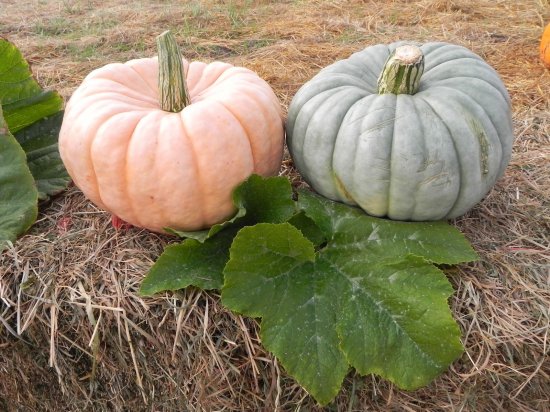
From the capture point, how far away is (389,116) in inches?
62.3

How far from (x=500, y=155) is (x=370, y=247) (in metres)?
0.50

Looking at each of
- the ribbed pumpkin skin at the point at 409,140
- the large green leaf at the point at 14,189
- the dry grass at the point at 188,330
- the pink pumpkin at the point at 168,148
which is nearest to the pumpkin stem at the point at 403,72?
the ribbed pumpkin skin at the point at 409,140

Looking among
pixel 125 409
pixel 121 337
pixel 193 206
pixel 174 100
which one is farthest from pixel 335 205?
pixel 125 409

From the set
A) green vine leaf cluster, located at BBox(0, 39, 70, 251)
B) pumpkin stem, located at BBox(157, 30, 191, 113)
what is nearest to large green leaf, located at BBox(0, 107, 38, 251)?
green vine leaf cluster, located at BBox(0, 39, 70, 251)

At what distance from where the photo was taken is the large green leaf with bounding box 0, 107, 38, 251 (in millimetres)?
1812

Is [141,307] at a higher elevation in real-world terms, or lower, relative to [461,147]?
lower

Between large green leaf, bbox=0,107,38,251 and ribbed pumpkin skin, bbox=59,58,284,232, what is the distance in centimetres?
24

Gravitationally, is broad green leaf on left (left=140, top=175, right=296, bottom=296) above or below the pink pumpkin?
below

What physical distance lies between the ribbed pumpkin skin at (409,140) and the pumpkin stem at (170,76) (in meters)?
0.38

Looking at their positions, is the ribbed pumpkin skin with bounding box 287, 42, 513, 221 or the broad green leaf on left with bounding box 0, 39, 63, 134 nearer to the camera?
the ribbed pumpkin skin with bounding box 287, 42, 513, 221

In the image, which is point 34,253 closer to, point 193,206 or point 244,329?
point 193,206

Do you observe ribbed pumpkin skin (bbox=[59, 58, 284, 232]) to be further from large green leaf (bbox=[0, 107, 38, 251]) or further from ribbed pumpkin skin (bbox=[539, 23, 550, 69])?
ribbed pumpkin skin (bbox=[539, 23, 550, 69])

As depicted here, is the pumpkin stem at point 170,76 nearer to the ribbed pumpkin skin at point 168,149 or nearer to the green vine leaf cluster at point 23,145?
the ribbed pumpkin skin at point 168,149

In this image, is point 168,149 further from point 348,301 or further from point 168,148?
point 348,301
